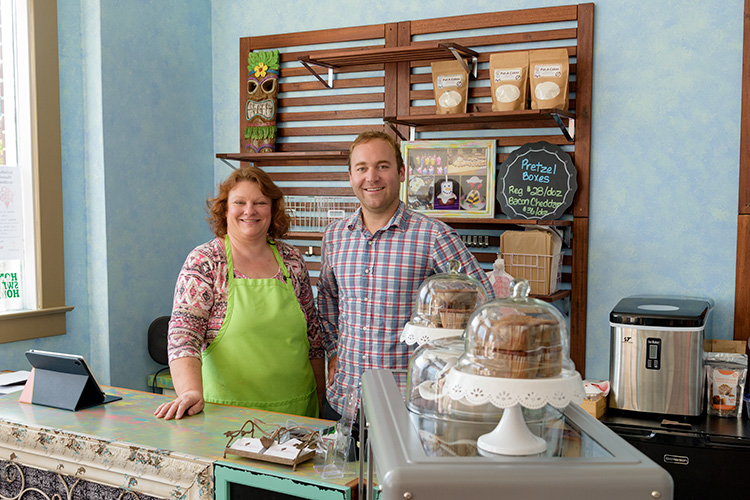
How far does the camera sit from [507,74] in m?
3.08

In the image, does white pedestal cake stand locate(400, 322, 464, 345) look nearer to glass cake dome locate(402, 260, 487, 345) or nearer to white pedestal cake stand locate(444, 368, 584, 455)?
glass cake dome locate(402, 260, 487, 345)

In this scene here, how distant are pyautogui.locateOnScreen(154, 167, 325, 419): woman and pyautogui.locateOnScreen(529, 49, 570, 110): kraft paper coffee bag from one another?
52.4 inches

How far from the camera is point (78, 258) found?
3.41 m

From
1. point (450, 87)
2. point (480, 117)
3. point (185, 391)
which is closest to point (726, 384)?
point (480, 117)

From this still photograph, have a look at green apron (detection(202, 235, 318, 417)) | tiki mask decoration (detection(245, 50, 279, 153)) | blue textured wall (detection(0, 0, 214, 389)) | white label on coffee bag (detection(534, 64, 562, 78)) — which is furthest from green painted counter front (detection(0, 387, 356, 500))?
tiki mask decoration (detection(245, 50, 279, 153))

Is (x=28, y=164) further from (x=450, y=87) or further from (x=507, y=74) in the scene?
(x=507, y=74)

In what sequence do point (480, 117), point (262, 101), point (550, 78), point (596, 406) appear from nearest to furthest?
point (596, 406) < point (550, 78) < point (480, 117) < point (262, 101)

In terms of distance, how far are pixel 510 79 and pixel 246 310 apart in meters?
1.65

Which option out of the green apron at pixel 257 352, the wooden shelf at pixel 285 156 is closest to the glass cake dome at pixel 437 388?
the green apron at pixel 257 352

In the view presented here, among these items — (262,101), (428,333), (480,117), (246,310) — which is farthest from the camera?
(262,101)

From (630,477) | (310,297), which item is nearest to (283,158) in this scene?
(310,297)

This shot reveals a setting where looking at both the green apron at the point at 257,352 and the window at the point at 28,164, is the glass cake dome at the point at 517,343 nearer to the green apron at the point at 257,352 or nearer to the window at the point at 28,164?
the green apron at the point at 257,352

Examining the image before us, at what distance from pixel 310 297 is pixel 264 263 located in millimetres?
237

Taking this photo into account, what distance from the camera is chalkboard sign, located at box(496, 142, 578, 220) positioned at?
10.4 ft
